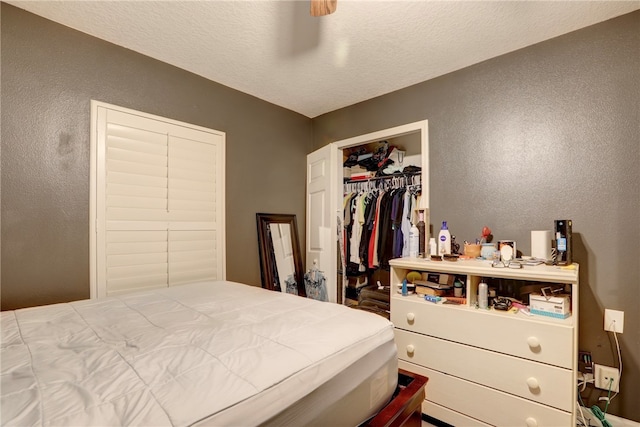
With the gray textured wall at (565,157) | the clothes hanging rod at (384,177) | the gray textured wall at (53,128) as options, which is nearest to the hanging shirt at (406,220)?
the clothes hanging rod at (384,177)

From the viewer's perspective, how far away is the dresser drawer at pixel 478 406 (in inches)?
55.7

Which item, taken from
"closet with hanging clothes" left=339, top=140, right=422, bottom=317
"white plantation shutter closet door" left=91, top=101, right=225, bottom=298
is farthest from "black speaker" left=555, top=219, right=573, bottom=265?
"white plantation shutter closet door" left=91, top=101, right=225, bottom=298

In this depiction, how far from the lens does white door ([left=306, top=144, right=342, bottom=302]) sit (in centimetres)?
277

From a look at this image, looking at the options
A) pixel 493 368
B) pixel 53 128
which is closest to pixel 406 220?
pixel 493 368

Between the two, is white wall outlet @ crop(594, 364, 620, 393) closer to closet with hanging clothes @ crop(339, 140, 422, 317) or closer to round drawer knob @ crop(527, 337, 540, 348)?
round drawer knob @ crop(527, 337, 540, 348)

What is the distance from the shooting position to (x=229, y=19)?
5.61 ft

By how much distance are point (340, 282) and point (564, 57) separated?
2.46 metres

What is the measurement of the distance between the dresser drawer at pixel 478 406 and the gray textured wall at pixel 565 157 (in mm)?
639

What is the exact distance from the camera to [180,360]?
0.84m

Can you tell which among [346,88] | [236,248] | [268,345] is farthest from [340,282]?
[268,345]

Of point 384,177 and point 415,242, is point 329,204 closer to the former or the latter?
point 384,177

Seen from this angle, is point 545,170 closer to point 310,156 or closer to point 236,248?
Result: point 310,156

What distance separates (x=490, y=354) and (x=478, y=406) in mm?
307

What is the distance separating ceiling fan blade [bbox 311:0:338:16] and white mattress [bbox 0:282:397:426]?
1300 millimetres
